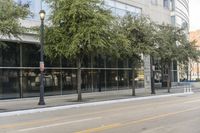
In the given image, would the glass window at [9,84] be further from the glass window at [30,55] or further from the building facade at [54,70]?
the glass window at [30,55]

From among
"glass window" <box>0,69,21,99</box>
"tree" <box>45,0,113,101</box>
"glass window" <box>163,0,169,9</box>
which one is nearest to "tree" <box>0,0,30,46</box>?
"tree" <box>45,0,113,101</box>

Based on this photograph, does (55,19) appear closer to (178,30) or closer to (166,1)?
(178,30)

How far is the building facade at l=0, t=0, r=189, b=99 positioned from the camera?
113 feet

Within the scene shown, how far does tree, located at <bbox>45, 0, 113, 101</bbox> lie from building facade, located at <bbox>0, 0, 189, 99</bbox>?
386 cm

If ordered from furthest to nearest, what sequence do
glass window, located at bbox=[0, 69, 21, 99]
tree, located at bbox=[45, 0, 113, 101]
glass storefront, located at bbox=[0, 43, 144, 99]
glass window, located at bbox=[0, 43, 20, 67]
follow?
glass storefront, located at bbox=[0, 43, 144, 99] → glass window, located at bbox=[0, 43, 20, 67] → glass window, located at bbox=[0, 69, 21, 99] → tree, located at bbox=[45, 0, 113, 101]

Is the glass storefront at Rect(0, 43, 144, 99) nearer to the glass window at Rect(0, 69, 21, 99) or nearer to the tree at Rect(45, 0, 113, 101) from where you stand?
the glass window at Rect(0, 69, 21, 99)

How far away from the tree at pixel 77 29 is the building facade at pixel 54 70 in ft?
12.7

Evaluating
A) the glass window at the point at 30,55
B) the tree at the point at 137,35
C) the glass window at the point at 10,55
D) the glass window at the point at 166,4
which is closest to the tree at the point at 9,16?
the glass window at the point at 10,55

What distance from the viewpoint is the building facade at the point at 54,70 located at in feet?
113

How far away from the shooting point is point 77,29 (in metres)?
31.7

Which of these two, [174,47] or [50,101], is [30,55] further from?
[174,47]

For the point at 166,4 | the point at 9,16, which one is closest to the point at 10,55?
the point at 9,16

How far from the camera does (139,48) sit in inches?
1556

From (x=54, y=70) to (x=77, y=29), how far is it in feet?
27.1
